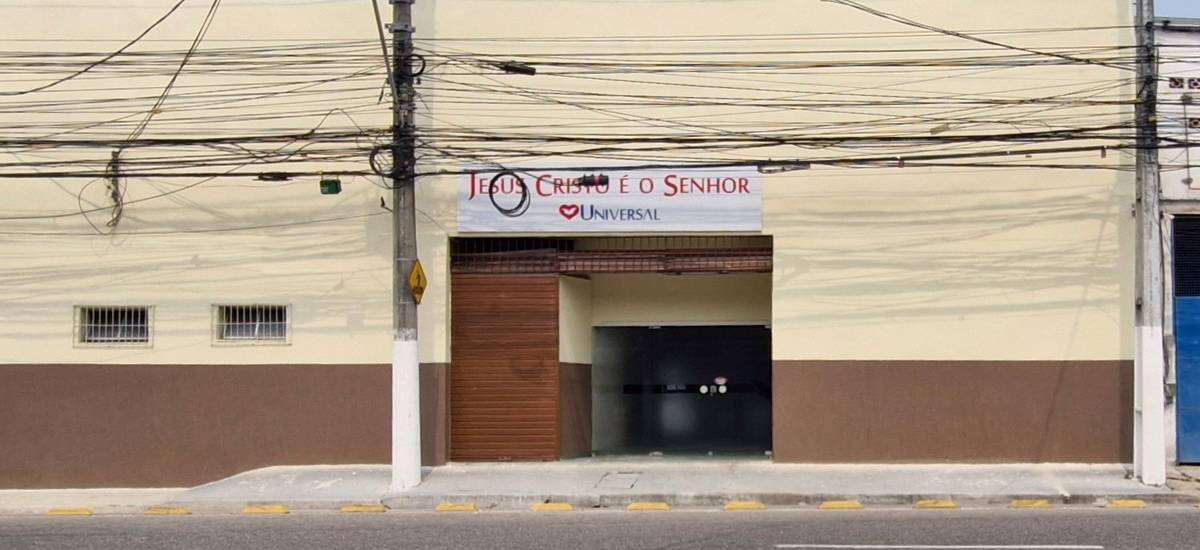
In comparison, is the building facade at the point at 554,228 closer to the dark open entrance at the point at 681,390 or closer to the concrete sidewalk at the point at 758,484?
the concrete sidewalk at the point at 758,484

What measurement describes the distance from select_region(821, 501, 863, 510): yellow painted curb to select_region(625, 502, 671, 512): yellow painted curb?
168cm

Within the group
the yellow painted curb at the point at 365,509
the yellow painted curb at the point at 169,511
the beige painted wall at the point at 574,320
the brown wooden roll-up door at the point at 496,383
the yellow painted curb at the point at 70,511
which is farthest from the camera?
the beige painted wall at the point at 574,320

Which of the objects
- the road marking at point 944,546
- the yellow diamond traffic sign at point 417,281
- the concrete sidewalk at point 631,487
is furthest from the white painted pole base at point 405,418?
the road marking at point 944,546

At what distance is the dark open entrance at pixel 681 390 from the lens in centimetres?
2077

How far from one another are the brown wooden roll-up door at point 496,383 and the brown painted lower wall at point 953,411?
2.97m

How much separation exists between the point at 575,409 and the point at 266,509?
5.20 metres

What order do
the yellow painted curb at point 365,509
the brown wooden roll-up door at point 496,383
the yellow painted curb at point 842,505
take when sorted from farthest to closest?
1. the brown wooden roll-up door at point 496,383
2. the yellow painted curb at point 365,509
3. the yellow painted curb at point 842,505

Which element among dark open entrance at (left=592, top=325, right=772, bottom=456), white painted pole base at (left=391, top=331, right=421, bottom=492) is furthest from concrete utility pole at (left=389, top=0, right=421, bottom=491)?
dark open entrance at (left=592, top=325, right=772, bottom=456)

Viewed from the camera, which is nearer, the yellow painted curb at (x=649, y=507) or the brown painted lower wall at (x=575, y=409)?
the yellow painted curb at (x=649, y=507)

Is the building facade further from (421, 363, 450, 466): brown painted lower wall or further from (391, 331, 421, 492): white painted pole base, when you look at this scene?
(391, 331, 421, 492): white painted pole base

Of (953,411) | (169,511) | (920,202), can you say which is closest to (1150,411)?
(953,411)

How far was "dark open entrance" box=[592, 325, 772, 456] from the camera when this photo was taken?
68.1 feet

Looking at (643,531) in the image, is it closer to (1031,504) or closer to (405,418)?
(405,418)

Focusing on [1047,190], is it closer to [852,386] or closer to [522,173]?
[852,386]
